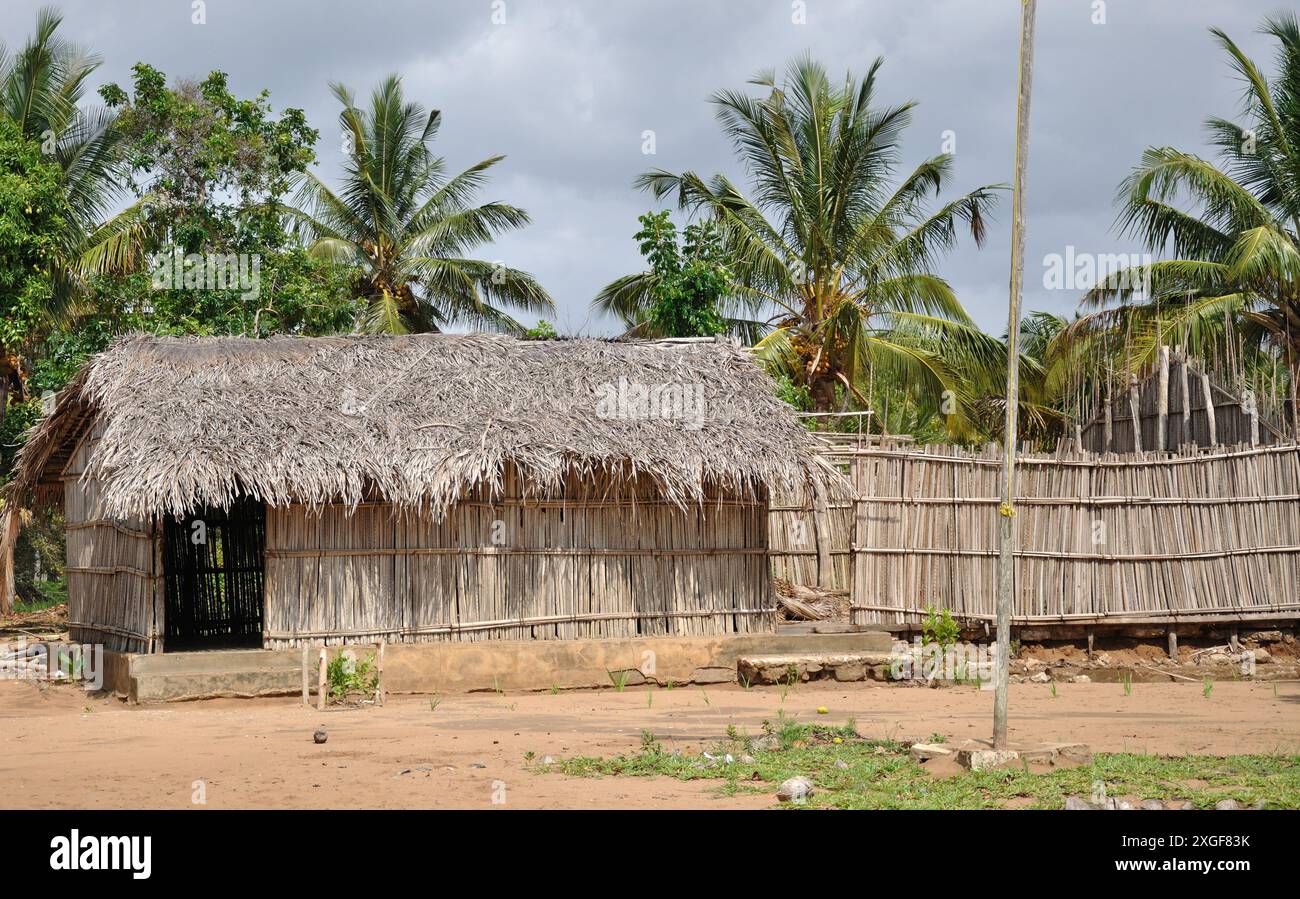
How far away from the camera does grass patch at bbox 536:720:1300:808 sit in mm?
A: 6473

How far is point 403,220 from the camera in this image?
23094mm

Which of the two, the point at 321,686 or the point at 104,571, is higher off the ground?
the point at 104,571

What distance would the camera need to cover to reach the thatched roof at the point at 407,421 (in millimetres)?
11203

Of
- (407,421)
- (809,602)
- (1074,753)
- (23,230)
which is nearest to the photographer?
(1074,753)

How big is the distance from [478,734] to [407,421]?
12.5 ft

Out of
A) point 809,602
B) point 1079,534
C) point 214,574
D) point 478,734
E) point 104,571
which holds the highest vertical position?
point 1079,534

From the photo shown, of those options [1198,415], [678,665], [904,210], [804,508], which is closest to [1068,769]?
[678,665]

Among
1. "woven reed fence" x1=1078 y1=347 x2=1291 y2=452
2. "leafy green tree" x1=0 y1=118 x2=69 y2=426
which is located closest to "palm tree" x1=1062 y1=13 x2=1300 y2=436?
"woven reed fence" x1=1078 y1=347 x2=1291 y2=452

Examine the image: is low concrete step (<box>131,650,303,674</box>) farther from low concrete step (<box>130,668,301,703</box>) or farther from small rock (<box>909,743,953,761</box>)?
small rock (<box>909,743,953,761</box>)

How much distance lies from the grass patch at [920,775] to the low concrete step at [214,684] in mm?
4303

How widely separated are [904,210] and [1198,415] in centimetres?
537

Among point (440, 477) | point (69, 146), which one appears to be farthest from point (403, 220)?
point (440, 477)

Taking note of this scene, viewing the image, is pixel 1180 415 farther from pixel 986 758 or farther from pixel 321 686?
pixel 321 686

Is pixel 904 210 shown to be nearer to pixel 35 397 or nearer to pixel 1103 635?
pixel 1103 635
